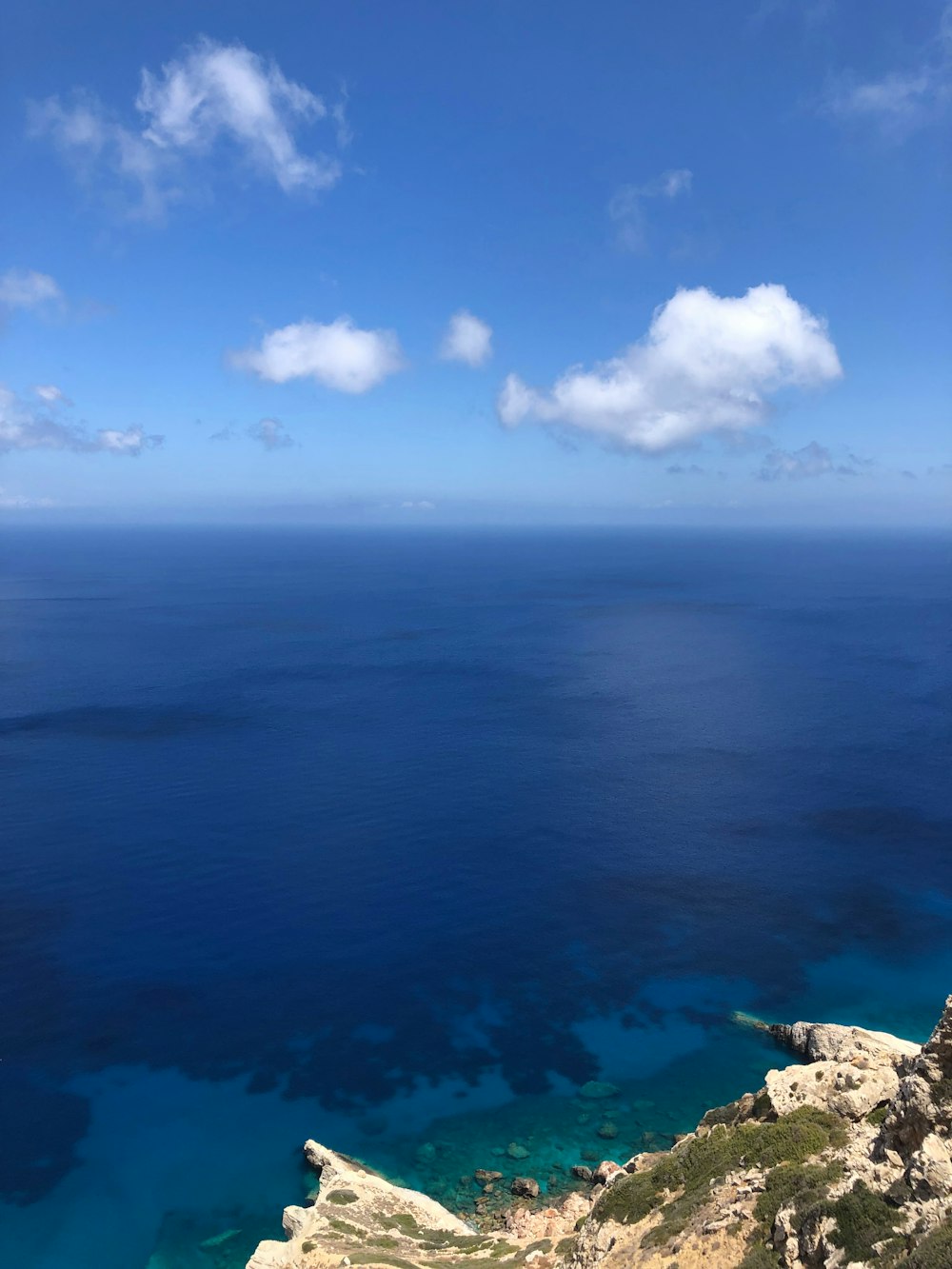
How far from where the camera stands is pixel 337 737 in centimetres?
12044

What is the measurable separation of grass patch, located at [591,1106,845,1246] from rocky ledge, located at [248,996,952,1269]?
0.23ft

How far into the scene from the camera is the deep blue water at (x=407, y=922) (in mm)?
51188

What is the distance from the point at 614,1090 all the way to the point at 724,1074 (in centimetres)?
790

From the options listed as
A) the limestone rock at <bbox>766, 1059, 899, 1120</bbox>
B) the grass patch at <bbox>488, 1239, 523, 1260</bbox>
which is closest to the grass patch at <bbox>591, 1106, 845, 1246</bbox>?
the limestone rock at <bbox>766, 1059, 899, 1120</bbox>

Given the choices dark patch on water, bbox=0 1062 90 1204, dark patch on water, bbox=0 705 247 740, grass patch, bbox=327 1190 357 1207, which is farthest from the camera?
dark patch on water, bbox=0 705 247 740

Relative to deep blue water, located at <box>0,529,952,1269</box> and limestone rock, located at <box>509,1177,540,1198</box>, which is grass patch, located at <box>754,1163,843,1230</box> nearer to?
limestone rock, located at <box>509,1177,540,1198</box>

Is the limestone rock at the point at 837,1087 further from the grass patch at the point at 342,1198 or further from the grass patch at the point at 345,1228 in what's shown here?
the grass patch at the point at 342,1198

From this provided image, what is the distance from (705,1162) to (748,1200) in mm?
5005

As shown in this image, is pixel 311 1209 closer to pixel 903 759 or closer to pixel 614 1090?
pixel 614 1090

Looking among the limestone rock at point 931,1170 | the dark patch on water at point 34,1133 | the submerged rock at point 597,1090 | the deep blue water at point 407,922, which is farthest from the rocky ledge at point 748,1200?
the dark patch on water at point 34,1133

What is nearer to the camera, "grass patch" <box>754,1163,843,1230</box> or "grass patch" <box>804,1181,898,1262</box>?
"grass patch" <box>804,1181,898,1262</box>

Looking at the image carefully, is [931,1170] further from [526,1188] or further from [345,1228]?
[345,1228]

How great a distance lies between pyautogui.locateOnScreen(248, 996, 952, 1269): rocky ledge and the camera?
2644cm

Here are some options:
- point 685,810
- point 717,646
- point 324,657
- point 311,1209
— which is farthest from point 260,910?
point 717,646
